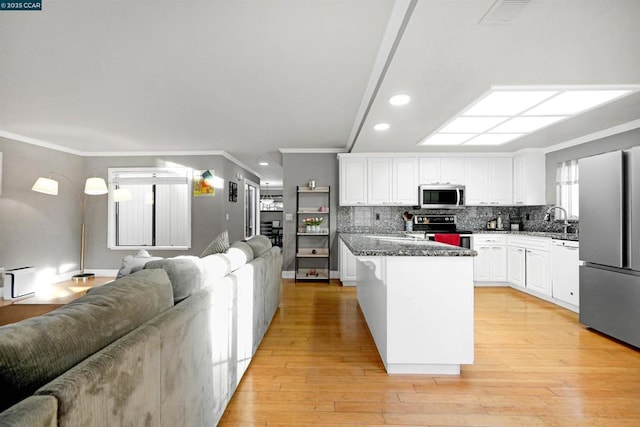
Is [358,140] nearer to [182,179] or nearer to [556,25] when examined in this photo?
[556,25]

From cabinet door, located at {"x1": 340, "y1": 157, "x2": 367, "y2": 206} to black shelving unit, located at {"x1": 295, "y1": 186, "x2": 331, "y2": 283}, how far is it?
0.42 m

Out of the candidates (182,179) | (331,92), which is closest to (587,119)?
(331,92)

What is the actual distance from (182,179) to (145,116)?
2.22m

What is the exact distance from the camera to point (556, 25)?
1.85 m

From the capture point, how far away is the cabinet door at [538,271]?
427 cm

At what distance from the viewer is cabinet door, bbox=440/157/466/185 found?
5.49m

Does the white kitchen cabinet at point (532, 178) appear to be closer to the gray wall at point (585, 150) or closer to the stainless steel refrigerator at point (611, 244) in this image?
the gray wall at point (585, 150)

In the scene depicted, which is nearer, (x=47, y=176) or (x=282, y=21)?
(x=282, y=21)

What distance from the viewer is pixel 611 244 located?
9.84ft

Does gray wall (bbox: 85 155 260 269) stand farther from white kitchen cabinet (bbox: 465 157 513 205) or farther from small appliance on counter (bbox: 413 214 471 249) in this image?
white kitchen cabinet (bbox: 465 157 513 205)

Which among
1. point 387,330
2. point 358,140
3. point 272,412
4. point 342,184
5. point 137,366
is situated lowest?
point 272,412

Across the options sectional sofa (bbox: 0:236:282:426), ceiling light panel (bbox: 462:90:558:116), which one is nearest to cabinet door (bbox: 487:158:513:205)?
ceiling light panel (bbox: 462:90:558:116)

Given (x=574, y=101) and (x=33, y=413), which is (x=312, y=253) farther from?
(x=33, y=413)

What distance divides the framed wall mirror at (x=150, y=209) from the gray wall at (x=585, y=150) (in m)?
6.42
